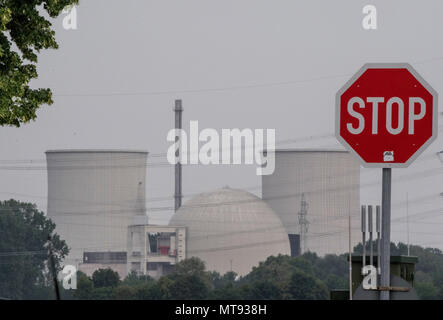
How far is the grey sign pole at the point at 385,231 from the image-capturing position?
30.5 ft

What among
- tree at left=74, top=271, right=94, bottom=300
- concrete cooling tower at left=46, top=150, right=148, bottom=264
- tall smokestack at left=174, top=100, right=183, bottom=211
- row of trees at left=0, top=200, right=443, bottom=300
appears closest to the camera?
tree at left=74, top=271, right=94, bottom=300

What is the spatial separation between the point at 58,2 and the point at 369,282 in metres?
14.1

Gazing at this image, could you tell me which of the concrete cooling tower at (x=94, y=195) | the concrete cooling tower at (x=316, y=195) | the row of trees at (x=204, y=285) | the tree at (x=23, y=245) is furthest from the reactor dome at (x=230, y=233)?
the tree at (x=23, y=245)

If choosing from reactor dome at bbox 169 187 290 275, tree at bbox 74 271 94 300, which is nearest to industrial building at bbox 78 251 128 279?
reactor dome at bbox 169 187 290 275

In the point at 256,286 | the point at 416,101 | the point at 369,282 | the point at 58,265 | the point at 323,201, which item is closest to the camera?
the point at 416,101

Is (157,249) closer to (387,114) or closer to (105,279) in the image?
(105,279)

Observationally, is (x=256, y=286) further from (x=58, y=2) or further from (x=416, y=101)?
(x=416, y=101)

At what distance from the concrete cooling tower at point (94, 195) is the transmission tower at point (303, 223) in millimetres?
28411

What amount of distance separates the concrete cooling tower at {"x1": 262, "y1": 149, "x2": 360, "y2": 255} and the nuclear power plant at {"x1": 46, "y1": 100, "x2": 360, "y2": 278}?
171 mm

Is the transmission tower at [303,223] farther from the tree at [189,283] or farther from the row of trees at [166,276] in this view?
the tree at [189,283]

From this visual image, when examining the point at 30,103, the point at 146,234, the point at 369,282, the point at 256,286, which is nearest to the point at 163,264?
the point at 146,234

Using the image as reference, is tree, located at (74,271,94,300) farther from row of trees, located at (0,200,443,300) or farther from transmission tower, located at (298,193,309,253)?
transmission tower, located at (298,193,309,253)

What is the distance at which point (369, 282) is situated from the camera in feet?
32.4

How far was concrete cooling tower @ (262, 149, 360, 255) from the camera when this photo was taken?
17575 cm
